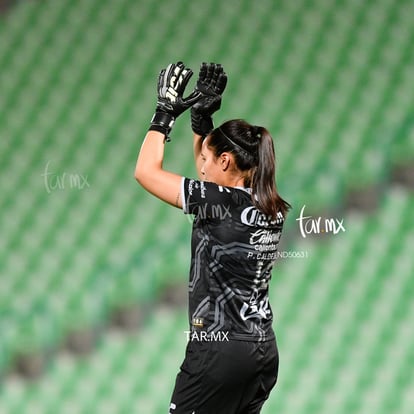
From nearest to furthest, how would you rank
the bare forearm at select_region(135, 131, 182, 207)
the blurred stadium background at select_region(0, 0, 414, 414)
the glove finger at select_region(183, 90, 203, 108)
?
the bare forearm at select_region(135, 131, 182, 207) < the glove finger at select_region(183, 90, 203, 108) < the blurred stadium background at select_region(0, 0, 414, 414)

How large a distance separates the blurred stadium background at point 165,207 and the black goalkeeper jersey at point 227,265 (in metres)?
2.25

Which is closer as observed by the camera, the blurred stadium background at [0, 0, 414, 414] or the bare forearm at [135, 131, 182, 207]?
the bare forearm at [135, 131, 182, 207]

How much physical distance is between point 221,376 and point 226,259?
28cm

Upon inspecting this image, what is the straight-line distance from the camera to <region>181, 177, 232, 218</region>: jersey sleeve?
2152mm

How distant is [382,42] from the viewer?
18.0ft

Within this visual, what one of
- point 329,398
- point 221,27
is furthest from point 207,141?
point 221,27

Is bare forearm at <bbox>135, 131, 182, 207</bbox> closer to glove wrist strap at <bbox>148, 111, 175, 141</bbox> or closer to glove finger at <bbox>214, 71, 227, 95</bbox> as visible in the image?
glove wrist strap at <bbox>148, 111, 175, 141</bbox>

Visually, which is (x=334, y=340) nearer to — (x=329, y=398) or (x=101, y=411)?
(x=329, y=398)

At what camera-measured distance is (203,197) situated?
2.16 meters

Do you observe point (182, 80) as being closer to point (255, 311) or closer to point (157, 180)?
point (157, 180)

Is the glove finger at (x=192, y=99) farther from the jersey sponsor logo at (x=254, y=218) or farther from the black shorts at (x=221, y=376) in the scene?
the black shorts at (x=221, y=376)

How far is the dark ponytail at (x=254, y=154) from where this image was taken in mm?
2209

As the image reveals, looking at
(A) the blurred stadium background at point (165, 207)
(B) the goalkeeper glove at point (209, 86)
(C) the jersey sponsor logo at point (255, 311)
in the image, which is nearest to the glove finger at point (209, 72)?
(B) the goalkeeper glove at point (209, 86)

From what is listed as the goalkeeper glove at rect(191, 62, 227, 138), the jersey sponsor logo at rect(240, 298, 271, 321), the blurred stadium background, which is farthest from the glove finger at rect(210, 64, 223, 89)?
the blurred stadium background
